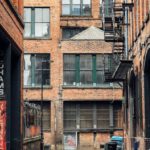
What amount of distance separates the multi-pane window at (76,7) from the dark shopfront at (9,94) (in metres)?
36.1

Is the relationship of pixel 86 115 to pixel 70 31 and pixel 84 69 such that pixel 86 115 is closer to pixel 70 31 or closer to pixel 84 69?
pixel 84 69

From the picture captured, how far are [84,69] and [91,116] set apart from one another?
192 inches

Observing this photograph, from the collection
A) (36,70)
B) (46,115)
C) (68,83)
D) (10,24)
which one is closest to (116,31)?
(10,24)

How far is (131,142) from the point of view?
129 feet

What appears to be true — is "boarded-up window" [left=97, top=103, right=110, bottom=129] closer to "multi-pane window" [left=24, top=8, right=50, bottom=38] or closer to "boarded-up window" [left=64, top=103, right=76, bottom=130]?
"boarded-up window" [left=64, top=103, right=76, bottom=130]

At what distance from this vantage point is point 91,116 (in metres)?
63.5


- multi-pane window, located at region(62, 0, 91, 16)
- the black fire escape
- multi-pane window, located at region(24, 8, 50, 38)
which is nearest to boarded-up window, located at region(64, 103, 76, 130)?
multi-pane window, located at region(24, 8, 50, 38)

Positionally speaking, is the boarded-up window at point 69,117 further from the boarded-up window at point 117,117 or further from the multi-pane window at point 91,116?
the boarded-up window at point 117,117

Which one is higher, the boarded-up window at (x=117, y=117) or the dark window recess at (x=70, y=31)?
the dark window recess at (x=70, y=31)

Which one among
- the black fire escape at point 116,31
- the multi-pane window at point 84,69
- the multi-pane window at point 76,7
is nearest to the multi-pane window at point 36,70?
the multi-pane window at point 84,69

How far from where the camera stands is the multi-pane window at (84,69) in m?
63.8

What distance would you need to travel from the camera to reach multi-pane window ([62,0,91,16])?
66.6m

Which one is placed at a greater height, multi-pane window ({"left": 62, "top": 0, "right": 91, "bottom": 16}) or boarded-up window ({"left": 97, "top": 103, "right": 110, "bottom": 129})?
multi-pane window ({"left": 62, "top": 0, "right": 91, "bottom": 16})

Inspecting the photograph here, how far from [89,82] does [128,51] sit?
24.2 m
